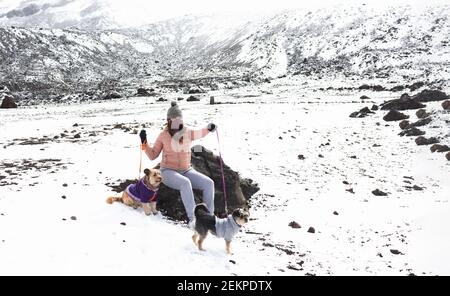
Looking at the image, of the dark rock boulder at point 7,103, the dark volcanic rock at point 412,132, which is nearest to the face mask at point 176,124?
the dark volcanic rock at point 412,132

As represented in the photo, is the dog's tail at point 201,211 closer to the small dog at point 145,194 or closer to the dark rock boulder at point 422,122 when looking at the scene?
the small dog at point 145,194

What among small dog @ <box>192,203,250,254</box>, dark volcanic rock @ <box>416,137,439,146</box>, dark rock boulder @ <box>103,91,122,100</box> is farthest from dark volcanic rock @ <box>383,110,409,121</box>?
dark rock boulder @ <box>103,91,122,100</box>

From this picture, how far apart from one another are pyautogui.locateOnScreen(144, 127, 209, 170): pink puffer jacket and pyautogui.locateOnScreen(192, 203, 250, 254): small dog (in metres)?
1.19

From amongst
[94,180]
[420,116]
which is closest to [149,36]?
[420,116]

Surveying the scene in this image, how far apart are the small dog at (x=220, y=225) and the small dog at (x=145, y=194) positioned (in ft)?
3.55

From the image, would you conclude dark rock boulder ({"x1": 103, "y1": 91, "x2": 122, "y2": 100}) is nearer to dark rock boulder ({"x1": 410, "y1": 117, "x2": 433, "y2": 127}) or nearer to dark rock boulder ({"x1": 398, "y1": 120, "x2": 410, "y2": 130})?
dark rock boulder ({"x1": 398, "y1": 120, "x2": 410, "y2": 130})

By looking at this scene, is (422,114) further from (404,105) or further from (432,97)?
(432,97)

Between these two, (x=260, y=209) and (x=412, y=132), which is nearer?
(x=260, y=209)

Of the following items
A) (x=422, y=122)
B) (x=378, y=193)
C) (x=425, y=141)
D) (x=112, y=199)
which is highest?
(x=422, y=122)

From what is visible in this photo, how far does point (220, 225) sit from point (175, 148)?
1.80 metres

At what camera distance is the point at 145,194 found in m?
8.23

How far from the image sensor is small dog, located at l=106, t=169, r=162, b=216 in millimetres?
7914

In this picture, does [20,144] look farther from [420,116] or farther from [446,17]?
[446,17]

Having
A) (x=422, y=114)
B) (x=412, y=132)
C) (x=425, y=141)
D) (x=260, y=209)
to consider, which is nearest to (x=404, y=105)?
(x=422, y=114)
